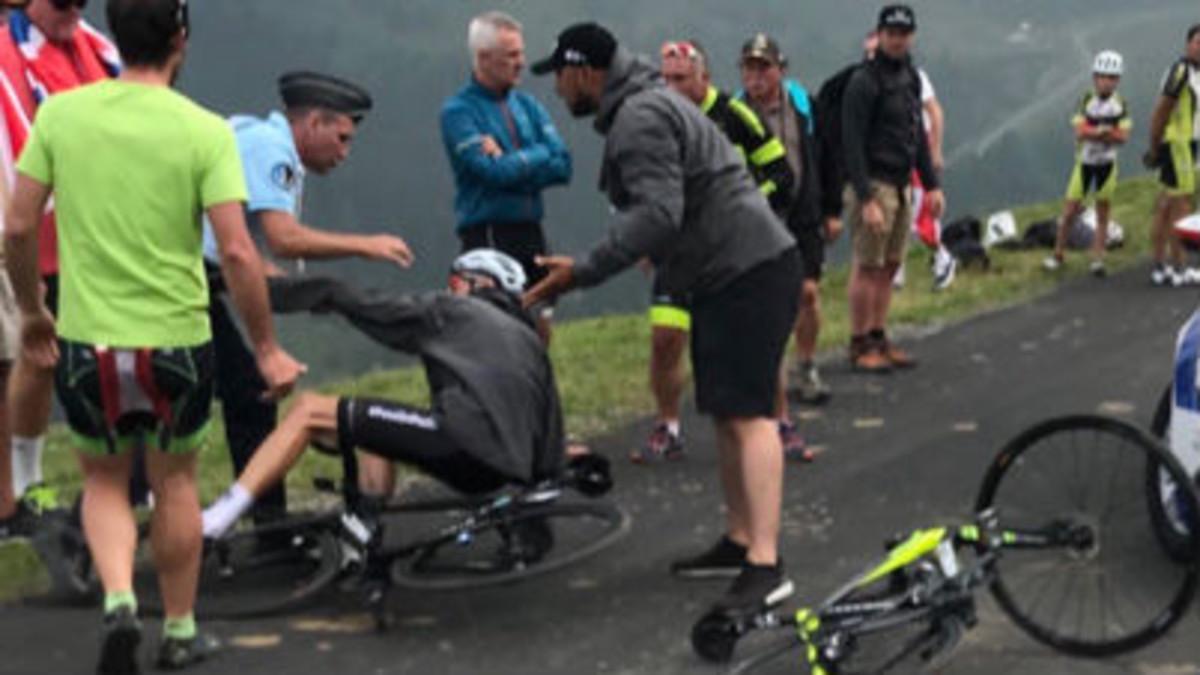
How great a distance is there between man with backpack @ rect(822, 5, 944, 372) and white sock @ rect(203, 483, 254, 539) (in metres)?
4.81

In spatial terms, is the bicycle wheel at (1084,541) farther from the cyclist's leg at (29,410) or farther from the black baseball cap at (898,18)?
the black baseball cap at (898,18)

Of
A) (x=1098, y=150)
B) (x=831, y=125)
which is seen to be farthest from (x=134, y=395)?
(x=1098, y=150)

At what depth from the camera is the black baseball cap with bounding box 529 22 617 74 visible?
218 inches

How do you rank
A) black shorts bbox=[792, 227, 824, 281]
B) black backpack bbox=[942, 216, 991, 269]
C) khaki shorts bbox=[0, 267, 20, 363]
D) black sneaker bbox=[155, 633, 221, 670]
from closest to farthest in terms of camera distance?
black sneaker bbox=[155, 633, 221, 670], khaki shorts bbox=[0, 267, 20, 363], black shorts bbox=[792, 227, 824, 281], black backpack bbox=[942, 216, 991, 269]

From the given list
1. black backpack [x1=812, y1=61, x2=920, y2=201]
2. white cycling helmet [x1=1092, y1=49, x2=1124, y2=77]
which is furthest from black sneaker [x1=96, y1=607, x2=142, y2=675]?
Answer: white cycling helmet [x1=1092, y1=49, x2=1124, y2=77]

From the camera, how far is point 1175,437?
5504 millimetres

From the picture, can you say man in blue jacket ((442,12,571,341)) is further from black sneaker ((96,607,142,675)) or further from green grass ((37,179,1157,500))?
black sneaker ((96,607,142,675))

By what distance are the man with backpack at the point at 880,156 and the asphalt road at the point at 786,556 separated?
601 mm

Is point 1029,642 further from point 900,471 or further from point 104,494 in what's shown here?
point 104,494

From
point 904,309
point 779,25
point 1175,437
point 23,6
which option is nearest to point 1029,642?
point 1175,437

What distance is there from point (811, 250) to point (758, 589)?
350 centimetres

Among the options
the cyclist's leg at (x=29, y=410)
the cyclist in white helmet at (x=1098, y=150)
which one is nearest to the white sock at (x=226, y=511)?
the cyclist's leg at (x=29, y=410)

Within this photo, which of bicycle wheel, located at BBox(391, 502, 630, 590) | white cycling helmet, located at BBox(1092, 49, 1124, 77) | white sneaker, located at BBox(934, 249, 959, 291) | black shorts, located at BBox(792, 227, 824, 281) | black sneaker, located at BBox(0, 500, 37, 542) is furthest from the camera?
white cycling helmet, located at BBox(1092, 49, 1124, 77)

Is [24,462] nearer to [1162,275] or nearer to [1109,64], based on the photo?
[1162,275]
